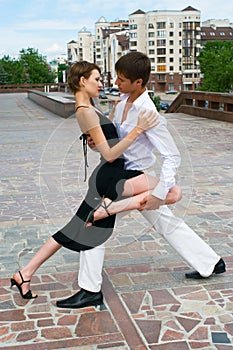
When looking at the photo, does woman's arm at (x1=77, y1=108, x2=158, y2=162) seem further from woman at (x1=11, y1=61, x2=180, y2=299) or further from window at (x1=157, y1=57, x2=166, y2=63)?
window at (x1=157, y1=57, x2=166, y2=63)

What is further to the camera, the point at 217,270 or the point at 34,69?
the point at 34,69

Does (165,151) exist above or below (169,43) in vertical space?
below

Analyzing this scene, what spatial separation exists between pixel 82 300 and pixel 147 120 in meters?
1.43

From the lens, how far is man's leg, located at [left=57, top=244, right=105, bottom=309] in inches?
161

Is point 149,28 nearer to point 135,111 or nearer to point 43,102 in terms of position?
point 43,102

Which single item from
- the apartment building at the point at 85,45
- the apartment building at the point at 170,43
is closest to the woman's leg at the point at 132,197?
the apartment building at the point at 170,43

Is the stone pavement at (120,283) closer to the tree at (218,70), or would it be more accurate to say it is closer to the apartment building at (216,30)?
the tree at (218,70)

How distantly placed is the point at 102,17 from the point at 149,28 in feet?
129

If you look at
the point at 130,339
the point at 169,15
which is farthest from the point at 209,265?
the point at 169,15

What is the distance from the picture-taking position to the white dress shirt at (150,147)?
12.5 ft

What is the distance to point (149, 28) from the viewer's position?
112m

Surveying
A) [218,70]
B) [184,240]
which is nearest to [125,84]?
[184,240]

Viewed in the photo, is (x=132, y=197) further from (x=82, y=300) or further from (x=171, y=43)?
(x=171, y=43)

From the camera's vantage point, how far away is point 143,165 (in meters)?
4.00
